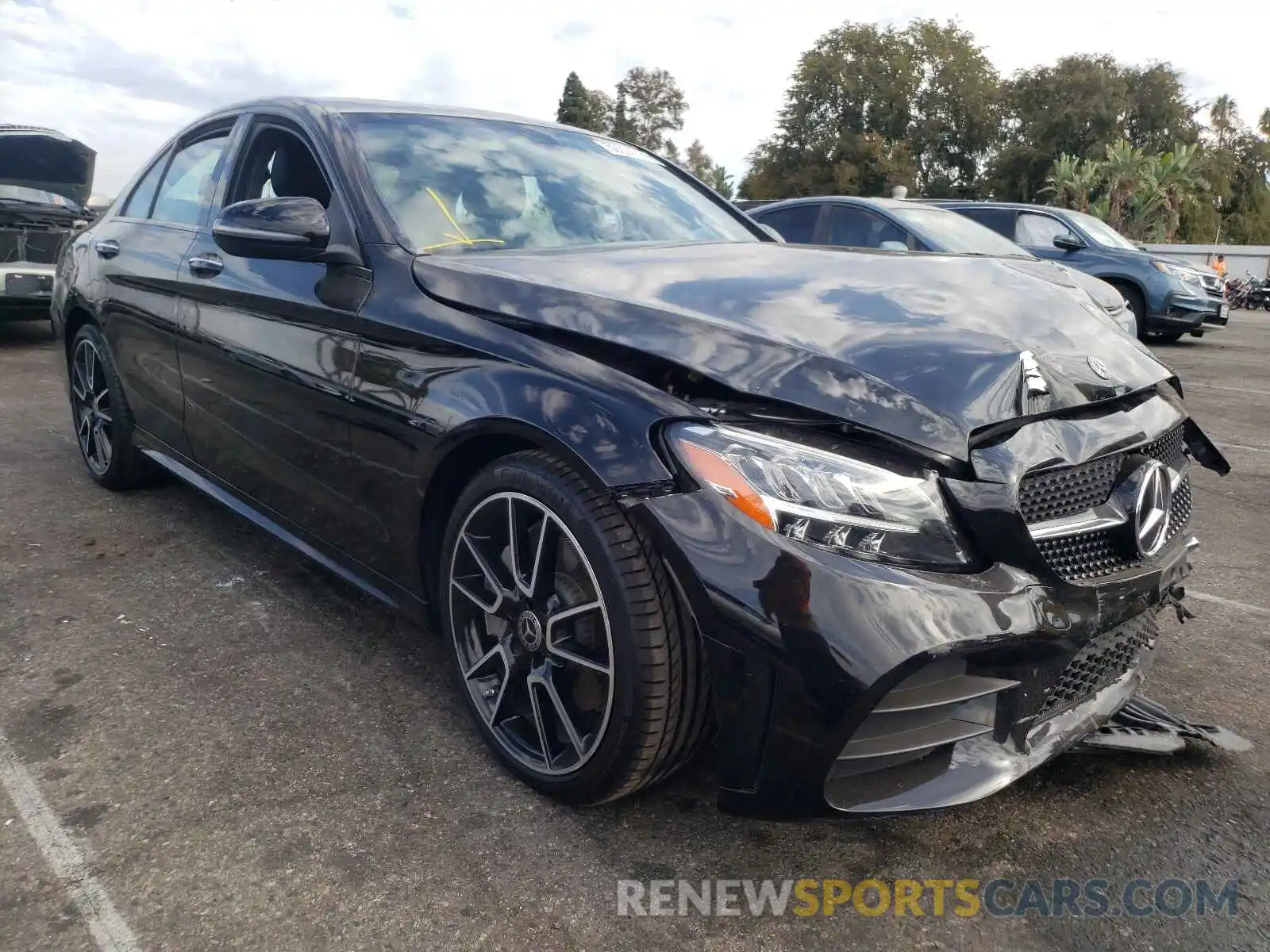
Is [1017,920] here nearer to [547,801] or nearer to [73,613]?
[547,801]

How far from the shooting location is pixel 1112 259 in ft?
35.2

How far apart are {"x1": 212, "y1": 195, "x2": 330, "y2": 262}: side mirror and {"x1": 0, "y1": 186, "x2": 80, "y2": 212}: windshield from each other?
6.96 meters

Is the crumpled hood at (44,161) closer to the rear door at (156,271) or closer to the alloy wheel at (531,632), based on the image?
the rear door at (156,271)

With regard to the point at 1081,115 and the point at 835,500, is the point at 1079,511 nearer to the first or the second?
the point at 835,500

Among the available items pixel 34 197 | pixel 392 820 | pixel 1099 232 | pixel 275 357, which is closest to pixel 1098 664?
pixel 392 820

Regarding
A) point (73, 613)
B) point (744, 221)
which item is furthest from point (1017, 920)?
point (73, 613)

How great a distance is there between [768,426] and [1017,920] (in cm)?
103

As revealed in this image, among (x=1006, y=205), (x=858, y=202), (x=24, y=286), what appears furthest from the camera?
(x=1006, y=205)

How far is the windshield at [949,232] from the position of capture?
716cm

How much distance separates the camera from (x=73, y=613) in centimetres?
308

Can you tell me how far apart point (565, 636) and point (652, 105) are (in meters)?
67.9

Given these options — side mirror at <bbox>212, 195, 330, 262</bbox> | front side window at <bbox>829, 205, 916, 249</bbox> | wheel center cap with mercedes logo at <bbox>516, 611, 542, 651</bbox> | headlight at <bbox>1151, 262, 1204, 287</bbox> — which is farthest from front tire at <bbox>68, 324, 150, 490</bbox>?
headlight at <bbox>1151, 262, 1204, 287</bbox>

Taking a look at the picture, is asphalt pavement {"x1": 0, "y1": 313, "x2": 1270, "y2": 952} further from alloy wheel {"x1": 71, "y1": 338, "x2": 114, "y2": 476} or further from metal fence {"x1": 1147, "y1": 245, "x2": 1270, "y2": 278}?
metal fence {"x1": 1147, "y1": 245, "x2": 1270, "y2": 278}

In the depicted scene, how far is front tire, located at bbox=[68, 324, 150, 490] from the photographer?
407 cm
